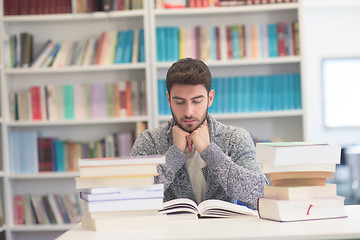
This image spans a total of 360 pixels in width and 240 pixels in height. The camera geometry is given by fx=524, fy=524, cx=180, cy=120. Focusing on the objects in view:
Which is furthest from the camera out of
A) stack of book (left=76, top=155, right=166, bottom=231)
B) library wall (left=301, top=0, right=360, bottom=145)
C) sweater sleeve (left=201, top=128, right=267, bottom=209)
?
library wall (left=301, top=0, right=360, bottom=145)

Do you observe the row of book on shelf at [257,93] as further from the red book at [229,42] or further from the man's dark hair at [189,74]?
the man's dark hair at [189,74]

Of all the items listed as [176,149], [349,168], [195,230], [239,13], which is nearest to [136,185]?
[195,230]

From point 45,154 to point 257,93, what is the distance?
1592mm

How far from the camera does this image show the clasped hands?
212cm

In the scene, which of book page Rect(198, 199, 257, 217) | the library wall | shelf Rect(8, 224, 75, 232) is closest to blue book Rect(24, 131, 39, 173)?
shelf Rect(8, 224, 75, 232)

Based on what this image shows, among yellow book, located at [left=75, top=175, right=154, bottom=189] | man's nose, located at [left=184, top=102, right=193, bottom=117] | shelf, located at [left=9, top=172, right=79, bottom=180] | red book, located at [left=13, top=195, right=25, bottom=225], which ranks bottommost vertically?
red book, located at [left=13, top=195, right=25, bottom=225]

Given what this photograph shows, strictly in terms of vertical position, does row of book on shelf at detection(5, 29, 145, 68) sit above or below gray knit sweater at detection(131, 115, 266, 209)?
above

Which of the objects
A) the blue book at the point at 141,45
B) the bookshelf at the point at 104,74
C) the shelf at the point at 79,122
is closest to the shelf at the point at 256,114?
the bookshelf at the point at 104,74

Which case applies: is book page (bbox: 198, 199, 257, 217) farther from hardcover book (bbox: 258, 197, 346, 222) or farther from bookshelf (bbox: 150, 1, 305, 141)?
bookshelf (bbox: 150, 1, 305, 141)

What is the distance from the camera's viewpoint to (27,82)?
3.96m

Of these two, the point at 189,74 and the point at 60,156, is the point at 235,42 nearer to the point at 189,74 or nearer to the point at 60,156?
the point at 60,156

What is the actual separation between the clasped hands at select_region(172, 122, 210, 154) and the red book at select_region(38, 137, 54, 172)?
5.99 feet

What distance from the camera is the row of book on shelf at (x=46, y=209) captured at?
12.4 feet

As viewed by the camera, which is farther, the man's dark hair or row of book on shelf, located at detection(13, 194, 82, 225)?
row of book on shelf, located at detection(13, 194, 82, 225)
